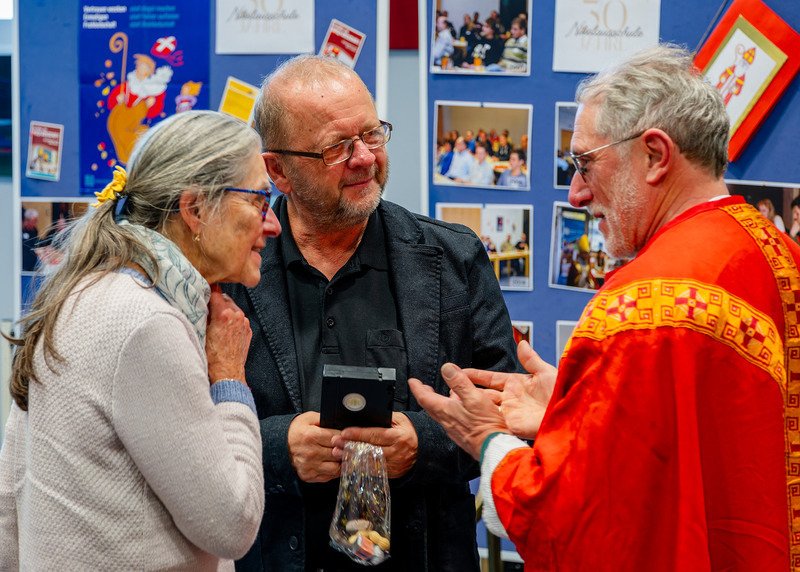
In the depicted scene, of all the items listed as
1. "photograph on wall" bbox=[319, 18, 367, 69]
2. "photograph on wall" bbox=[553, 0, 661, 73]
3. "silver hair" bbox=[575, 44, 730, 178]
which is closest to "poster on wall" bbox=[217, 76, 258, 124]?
"photograph on wall" bbox=[319, 18, 367, 69]

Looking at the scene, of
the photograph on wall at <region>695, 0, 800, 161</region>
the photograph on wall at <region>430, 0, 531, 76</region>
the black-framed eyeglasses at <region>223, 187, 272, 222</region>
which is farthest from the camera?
the photograph on wall at <region>430, 0, 531, 76</region>

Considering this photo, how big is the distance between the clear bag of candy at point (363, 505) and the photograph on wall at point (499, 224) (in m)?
1.24

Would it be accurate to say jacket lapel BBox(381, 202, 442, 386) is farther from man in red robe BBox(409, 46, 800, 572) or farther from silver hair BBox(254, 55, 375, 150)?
man in red robe BBox(409, 46, 800, 572)

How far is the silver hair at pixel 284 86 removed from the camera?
2086mm

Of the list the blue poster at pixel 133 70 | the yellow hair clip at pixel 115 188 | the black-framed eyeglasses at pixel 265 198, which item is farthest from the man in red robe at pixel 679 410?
the blue poster at pixel 133 70

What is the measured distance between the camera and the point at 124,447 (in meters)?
1.30

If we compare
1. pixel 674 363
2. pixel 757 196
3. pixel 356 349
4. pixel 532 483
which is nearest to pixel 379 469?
pixel 356 349

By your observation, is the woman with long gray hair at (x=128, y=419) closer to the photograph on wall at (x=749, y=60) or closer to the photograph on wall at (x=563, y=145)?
the photograph on wall at (x=563, y=145)

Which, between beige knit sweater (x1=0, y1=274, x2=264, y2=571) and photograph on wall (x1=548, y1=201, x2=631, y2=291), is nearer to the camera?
beige knit sweater (x1=0, y1=274, x2=264, y2=571)

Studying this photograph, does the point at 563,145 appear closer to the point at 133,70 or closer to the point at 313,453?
the point at 313,453

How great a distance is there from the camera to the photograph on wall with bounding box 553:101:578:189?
2783 millimetres

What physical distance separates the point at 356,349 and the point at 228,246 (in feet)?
1.81

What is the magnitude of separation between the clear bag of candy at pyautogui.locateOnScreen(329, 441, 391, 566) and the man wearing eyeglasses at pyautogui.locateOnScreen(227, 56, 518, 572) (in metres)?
0.06

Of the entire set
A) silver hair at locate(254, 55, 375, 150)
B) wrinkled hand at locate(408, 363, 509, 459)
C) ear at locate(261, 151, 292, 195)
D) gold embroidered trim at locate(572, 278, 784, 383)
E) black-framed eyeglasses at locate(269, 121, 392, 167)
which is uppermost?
silver hair at locate(254, 55, 375, 150)
